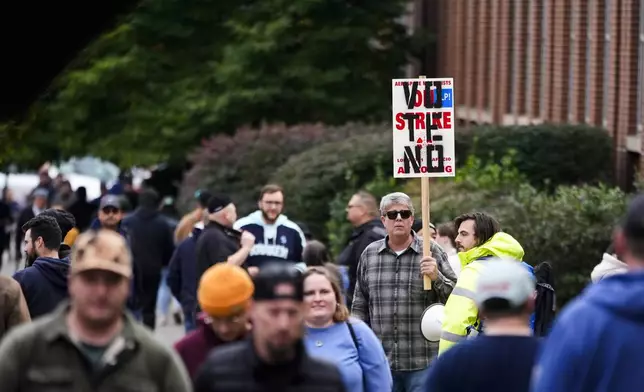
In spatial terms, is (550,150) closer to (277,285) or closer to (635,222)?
(635,222)

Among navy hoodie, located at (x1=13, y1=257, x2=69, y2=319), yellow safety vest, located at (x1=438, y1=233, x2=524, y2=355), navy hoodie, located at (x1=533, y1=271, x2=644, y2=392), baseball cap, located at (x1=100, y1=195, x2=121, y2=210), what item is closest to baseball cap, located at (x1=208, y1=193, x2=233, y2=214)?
baseball cap, located at (x1=100, y1=195, x2=121, y2=210)

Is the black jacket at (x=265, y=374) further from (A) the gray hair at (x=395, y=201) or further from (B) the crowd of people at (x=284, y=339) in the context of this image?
(A) the gray hair at (x=395, y=201)

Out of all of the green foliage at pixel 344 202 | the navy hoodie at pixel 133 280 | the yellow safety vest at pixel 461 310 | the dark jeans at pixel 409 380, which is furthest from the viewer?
the green foliage at pixel 344 202

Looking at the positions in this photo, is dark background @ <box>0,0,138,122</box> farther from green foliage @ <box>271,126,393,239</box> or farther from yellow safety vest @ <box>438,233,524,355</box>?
green foliage @ <box>271,126,393,239</box>

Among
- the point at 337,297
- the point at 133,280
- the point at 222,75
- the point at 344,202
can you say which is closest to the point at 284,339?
the point at 337,297

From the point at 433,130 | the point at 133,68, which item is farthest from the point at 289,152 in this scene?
the point at 433,130

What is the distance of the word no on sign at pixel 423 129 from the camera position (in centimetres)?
1324

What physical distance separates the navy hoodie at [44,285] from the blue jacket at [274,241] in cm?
495

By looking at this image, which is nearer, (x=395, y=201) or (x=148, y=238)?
(x=395, y=201)

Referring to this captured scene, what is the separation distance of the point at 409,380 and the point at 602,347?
17.5 feet

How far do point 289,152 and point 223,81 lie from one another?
4875 millimetres

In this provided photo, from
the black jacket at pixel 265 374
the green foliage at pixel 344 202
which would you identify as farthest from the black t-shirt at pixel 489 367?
the green foliage at pixel 344 202

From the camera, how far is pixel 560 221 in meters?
17.9

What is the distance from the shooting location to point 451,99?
43.4 ft
